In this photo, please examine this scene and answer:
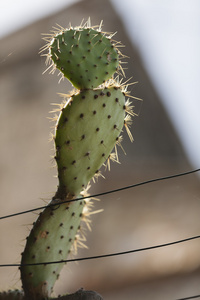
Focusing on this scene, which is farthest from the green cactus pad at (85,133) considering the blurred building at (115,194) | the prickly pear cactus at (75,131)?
the blurred building at (115,194)


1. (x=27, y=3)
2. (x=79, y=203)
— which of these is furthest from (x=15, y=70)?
(x=79, y=203)

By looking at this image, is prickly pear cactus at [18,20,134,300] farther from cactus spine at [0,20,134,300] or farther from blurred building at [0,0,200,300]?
blurred building at [0,0,200,300]

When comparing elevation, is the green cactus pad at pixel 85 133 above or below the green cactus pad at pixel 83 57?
below

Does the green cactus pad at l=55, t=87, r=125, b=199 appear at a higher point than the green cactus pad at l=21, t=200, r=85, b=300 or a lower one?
higher

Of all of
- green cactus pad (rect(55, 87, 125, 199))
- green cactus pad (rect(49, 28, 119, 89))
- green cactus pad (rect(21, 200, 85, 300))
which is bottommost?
green cactus pad (rect(21, 200, 85, 300))

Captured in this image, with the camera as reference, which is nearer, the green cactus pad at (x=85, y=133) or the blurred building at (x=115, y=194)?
the green cactus pad at (x=85, y=133)

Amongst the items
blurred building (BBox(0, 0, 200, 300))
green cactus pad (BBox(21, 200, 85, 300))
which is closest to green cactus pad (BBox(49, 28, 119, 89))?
green cactus pad (BBox(21, 200, 85, 300))

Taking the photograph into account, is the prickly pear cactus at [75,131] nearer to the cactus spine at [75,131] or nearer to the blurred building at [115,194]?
the cactus spine at [75,131]
